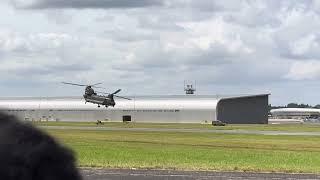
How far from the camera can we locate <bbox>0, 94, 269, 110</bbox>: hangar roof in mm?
127062

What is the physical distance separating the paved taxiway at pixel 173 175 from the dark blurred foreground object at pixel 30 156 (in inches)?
594

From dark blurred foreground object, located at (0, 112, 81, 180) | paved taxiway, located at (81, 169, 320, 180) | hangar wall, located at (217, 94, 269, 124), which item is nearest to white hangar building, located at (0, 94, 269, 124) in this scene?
hangar wall, located at (217, 94, 269, 124)

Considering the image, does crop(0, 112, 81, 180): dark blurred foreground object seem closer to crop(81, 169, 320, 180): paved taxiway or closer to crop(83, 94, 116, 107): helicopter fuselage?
crop(81, 169, 320, 180): paved taxiway

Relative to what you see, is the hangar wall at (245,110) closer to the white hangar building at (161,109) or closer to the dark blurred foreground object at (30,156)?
the white hangar building at (161,109)

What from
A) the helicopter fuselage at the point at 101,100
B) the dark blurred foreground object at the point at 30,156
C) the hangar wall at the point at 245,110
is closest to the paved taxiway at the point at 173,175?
the dark blurred foreground object at the point at 30,156

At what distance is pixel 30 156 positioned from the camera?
1.07 metres

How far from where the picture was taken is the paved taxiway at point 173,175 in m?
16.5

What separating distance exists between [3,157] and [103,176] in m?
16.0

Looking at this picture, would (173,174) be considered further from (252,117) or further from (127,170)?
(252,117)

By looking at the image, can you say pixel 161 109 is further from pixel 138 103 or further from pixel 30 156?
pixel 30 156

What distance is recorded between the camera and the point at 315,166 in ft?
73.2

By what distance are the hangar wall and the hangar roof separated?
199cm

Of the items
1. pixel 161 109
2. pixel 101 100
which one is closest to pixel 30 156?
pixel 101 100

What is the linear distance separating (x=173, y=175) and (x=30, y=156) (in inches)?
641
